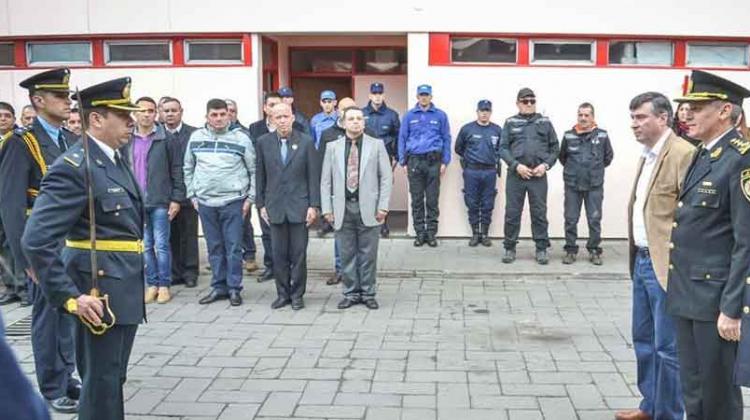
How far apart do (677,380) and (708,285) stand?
986mm

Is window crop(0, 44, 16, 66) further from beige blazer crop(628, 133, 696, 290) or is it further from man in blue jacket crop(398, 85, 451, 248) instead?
beige blazer crop(628, 133, 696, 290)

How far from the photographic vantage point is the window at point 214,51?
1121 centimetres

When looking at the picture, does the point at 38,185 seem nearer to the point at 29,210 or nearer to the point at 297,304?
the point at 29,210

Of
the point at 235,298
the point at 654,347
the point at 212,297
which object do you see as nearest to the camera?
the point at 654,347

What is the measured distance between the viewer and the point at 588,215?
32.0 ft

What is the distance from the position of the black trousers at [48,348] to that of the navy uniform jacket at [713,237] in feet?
12.0

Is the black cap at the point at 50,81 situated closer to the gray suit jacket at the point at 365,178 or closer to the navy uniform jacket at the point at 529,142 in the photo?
the gray suit jacket at the point at 365,178

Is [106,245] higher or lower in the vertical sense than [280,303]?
higher

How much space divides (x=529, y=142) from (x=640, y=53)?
265cm

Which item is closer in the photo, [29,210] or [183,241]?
[29,210]

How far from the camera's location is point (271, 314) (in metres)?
7.55

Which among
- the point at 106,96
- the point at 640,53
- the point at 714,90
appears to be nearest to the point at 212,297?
the point at 106,96

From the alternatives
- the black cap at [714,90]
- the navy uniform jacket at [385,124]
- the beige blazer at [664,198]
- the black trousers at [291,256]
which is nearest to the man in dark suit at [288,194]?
the black trousers at [291,256]

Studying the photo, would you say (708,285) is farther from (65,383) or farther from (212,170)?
(212,170)
